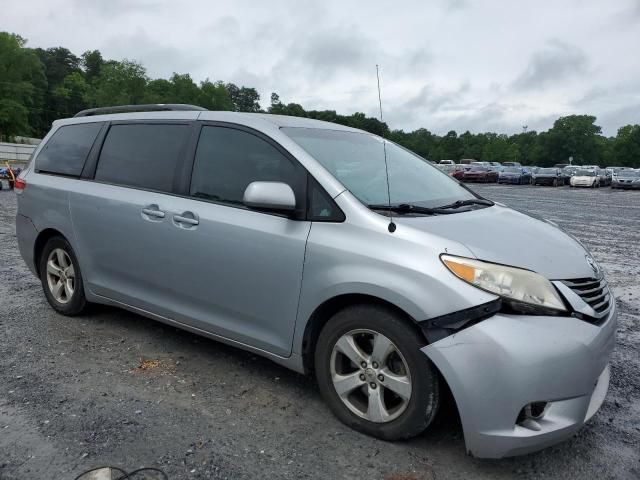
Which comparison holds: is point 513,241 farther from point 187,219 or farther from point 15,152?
point 15,152

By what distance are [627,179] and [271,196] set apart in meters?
39.0

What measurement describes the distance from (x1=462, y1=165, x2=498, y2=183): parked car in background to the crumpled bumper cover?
4164cm

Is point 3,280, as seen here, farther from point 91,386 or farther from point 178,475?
point 178,475

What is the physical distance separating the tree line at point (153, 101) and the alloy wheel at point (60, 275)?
53911 millimetres

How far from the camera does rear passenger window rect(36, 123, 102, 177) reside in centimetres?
461

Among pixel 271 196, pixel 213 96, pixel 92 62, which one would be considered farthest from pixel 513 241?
pixel 92 62

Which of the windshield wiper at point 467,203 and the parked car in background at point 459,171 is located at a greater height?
the windshield wiper at point 467,203

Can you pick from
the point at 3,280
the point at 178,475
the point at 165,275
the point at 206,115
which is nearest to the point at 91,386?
the point at 165,275

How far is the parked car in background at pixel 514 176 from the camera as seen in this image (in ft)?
136

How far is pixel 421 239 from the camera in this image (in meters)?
2.76

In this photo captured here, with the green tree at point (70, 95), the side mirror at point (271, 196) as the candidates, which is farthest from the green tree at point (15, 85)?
the side mirror at point (271, 196)

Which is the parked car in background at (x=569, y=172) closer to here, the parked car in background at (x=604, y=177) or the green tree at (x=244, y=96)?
the parked car in background at (x=604, y=177)

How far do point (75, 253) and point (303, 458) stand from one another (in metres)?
2.77

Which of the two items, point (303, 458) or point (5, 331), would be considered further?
point (5, 331)
